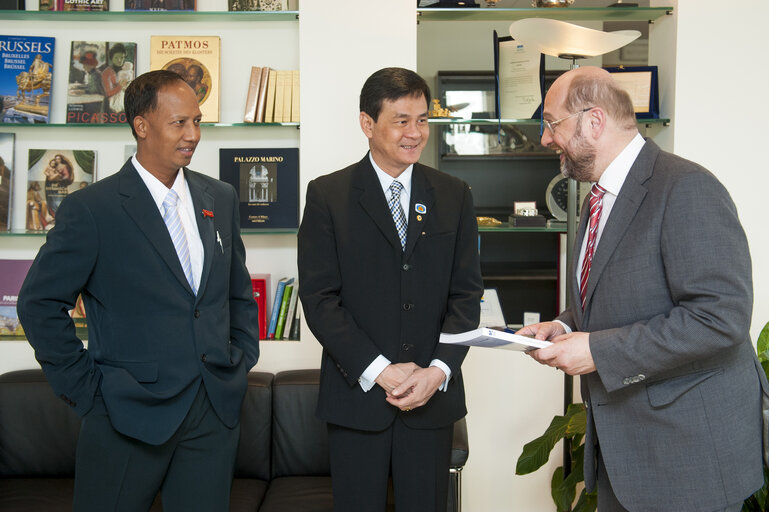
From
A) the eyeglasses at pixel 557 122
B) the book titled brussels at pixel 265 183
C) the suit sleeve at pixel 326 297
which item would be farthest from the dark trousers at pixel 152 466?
the book titled brussels at pixel 265 183

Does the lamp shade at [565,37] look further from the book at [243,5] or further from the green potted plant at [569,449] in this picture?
the green potted plant at [569,449]

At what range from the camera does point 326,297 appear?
234cm

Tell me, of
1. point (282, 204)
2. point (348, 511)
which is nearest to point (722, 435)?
point (348, 511)

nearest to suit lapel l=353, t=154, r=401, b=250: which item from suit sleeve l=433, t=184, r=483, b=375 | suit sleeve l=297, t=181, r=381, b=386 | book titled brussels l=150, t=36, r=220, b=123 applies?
suit sleeve l=297, t=181, r=381, b=386

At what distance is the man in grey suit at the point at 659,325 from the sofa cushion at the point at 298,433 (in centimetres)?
171

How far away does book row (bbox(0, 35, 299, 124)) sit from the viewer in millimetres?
3723

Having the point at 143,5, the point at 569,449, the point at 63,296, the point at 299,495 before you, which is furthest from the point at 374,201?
the point at 143,5

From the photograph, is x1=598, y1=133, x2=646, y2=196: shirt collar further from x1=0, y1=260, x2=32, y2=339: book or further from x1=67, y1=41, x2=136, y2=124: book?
x1=0, y1=260, x2=32, y2=339: book

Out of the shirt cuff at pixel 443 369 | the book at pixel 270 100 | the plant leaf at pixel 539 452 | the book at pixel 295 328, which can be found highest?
the book at pixel 270 100

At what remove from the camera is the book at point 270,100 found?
12.2ft

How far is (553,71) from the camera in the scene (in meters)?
6.20

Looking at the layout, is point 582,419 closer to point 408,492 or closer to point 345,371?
point 408,492

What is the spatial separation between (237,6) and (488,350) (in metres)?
2.12

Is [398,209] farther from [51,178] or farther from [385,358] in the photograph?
[51,178]
